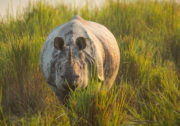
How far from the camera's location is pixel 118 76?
4871 mm

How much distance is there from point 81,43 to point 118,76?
2335 mm

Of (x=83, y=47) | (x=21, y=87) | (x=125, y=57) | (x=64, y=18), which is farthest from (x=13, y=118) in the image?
(x=64, y=18)

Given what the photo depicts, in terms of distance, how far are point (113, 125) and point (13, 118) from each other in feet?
6.97

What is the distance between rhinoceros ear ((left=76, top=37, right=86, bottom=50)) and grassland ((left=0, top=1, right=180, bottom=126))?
0.48 meters

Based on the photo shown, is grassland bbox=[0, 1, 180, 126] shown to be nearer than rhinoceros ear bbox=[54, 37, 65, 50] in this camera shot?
Yes

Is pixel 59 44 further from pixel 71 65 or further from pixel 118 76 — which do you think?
pixel 118 76

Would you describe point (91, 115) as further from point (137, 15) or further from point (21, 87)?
point (137, 15)

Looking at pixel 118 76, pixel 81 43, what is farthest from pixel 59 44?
pixel 118 76

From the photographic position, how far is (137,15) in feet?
25.0

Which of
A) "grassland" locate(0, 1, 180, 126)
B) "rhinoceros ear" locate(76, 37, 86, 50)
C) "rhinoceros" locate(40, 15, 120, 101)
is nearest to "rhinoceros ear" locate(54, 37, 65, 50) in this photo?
"rhinoceros" locate(40, 15, 120, 101)

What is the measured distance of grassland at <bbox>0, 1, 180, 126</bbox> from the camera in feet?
8.43

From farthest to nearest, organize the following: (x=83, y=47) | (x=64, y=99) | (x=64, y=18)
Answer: (x=64, y=18) < (x=64, y=99) < (x=83, y=47)

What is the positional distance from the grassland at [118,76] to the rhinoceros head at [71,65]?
0.14 m

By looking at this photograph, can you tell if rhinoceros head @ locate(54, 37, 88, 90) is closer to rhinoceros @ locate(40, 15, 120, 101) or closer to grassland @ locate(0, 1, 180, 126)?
rhinoceros @ locate(40, 15, 120, 101)
